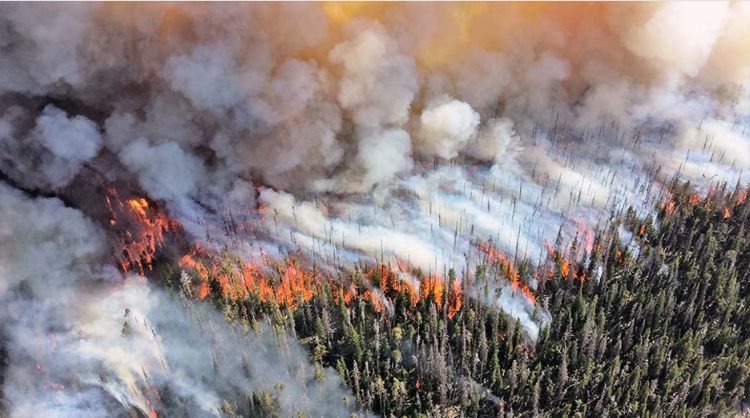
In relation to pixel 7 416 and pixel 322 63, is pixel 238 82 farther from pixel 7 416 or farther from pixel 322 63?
pixel 7 416

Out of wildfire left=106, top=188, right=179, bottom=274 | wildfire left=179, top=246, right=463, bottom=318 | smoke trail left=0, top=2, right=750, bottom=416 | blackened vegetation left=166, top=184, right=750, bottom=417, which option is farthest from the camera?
wildfire left=106, top=188, right=179, bottom=274

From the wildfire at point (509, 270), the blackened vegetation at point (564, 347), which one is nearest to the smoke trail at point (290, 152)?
the wildfire at point (509, 270)

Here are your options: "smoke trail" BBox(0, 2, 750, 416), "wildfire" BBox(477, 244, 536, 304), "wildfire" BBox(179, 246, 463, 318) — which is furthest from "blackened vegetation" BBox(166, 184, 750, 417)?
"smoke trail" BBox(0, 2, 750, 416)

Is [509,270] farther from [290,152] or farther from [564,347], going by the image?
[290,152]

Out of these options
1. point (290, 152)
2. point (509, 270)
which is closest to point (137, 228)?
point (290, 152)

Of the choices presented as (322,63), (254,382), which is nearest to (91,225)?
(254,382)

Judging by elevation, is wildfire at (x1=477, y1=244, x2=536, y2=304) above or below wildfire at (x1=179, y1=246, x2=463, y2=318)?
above

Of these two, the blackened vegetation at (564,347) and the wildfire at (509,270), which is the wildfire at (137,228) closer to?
the blackened vegetation at (564,347)

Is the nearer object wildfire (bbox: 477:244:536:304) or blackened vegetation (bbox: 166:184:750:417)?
→ blackened vegetation (bbox: 166:184:750:417)

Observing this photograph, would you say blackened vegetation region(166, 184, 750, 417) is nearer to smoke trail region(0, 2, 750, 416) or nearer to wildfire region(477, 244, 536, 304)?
wildfire region(477, 244, 536, 304)
